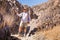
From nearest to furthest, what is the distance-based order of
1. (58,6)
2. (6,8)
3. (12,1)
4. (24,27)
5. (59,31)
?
(59,31) → (24,27) → (58,6) → (6,8) → (12,1)

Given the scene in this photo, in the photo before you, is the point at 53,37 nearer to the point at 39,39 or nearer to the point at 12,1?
the point at 39,39

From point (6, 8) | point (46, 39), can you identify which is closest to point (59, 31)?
point (46, 39)

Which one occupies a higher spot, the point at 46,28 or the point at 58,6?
the point at 58,6

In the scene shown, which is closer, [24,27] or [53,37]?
[53,37]

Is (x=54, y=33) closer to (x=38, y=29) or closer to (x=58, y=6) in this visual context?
(x=38, y=29)

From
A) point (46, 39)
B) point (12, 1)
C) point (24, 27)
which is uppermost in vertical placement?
point (12, 1)

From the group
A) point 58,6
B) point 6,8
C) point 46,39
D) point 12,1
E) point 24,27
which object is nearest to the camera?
point 46,39

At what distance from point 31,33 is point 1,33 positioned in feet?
5.60

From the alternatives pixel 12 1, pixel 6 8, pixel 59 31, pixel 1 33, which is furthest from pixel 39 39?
pixel 12 1

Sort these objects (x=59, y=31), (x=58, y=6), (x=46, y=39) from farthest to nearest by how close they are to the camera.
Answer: (x=58, y=6) → (x=59, y=31) → (x=46, y=39)

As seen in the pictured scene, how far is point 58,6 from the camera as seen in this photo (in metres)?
17.9

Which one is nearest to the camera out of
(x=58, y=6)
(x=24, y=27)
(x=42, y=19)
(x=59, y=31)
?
(x=59, y=31)

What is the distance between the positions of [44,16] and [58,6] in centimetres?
261

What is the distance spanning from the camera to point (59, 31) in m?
13.2
